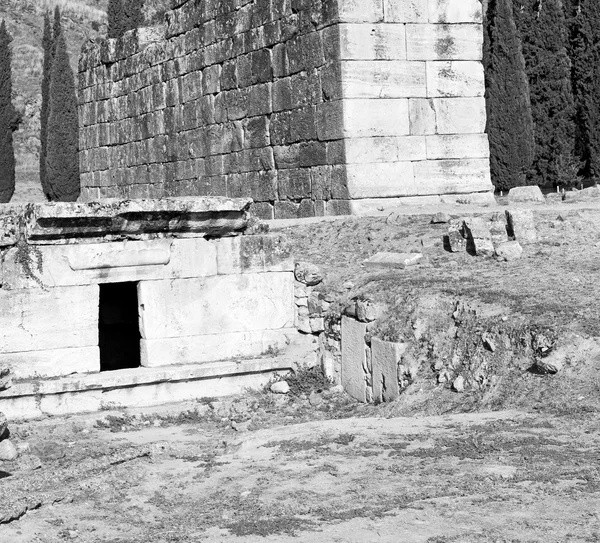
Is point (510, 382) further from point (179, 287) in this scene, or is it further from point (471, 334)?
point (179, 287)

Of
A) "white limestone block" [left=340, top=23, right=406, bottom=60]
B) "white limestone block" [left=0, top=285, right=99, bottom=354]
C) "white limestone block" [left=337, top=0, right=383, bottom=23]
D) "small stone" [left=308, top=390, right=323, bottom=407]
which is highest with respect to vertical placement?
"white limestone block" [left=337, top=0, right=383, bottom=23]

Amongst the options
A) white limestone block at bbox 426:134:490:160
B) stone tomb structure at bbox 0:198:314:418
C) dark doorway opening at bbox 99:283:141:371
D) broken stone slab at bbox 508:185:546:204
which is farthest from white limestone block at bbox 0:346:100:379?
broken stone slab at bbox 508:185:546:204

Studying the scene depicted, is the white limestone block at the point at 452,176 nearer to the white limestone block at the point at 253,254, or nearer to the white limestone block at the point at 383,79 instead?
the white limestone block at the point at 383,79

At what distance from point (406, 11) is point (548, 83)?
12.5 metres

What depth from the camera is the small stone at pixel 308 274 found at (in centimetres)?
1066

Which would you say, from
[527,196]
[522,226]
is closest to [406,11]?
[527,196]

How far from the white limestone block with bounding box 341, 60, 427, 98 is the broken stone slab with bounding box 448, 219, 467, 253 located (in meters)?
3.19

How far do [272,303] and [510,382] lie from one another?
3.08m

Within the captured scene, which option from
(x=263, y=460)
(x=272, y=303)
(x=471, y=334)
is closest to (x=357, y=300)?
(x=272, y=303)

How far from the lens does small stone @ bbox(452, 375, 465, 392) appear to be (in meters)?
8.41

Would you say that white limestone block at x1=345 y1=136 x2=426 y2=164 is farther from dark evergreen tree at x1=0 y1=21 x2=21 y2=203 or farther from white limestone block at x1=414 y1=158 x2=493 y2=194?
dark evergreen tree at x1=0 y1=21 x2=21 y2=203

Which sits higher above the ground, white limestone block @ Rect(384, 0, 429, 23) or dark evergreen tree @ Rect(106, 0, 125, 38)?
dark evergreen tree @ Rect(106, 0, 125, 38)

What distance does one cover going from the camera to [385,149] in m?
14.2

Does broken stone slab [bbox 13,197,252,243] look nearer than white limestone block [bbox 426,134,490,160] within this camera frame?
Yes
